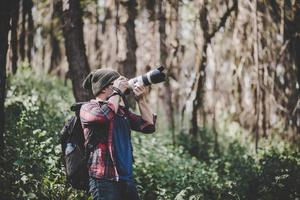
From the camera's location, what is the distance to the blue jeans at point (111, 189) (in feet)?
16.2

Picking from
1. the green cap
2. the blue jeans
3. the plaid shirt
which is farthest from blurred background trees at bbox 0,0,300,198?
the blue jeans

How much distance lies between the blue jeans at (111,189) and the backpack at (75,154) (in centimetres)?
18

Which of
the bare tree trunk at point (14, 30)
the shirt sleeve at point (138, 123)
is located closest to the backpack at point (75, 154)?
the shirt sleeve at point (138, 123)

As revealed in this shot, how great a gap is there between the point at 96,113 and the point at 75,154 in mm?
440

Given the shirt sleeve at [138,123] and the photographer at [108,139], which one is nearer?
the photographer at [108,139]

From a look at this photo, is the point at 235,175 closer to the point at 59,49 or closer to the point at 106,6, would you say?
the point at 106,6

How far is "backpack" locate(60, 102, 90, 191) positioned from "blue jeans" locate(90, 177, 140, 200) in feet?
0.60

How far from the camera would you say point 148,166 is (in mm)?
8773

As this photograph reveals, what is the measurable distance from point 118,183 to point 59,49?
1323 cm

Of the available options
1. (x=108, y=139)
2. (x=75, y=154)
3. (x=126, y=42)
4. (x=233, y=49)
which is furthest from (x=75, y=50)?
(x=126, y=42)

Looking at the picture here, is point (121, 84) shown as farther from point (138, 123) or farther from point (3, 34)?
point (3, 34)

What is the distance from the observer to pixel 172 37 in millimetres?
12781

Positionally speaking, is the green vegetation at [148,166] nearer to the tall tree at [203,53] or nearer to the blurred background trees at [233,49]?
the blurred background trees at [233,49]

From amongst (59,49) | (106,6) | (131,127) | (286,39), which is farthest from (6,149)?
(59,49)
